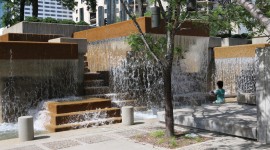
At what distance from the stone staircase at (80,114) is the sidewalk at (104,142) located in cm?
51

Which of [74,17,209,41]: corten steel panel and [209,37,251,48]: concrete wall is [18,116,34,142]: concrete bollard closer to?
[74,17,209,41]: corten steel panel

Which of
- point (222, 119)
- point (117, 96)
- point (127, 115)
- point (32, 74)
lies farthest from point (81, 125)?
point (222, 119)

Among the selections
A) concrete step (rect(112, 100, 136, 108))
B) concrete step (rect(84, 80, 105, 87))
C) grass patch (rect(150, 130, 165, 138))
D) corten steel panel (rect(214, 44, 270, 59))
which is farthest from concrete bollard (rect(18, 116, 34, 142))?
corten steel panel (rect(214, 44, 270, 59))

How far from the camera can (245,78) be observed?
19.5 metres

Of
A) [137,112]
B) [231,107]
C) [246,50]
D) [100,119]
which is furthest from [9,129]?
[246,50]

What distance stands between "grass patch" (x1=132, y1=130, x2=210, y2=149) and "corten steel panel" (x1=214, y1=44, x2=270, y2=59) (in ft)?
37.1

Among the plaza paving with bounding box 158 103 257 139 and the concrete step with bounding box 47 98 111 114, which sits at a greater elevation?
the concrete step with bounding box 47 98 111 114

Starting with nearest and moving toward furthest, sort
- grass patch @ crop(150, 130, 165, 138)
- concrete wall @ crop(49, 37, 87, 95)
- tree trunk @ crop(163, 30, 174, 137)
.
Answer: tree trunk @ crop(163, 30, 174, 137), grass patch @ crop(150, 130, 165, 138), concrete wall @ crop(49, 37, 87, 95)

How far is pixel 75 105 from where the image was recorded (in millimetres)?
11102

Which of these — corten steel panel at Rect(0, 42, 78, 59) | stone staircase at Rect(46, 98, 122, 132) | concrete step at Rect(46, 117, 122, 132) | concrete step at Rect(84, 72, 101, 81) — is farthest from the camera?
concrete step at Rect(84, 72, 101, 81)

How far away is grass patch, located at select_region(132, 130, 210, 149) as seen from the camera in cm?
802

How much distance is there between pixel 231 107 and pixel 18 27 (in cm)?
1374

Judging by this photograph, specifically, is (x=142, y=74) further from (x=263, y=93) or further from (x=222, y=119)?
(x=263, y=93)

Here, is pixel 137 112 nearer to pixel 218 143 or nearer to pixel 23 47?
pixel 23 47
